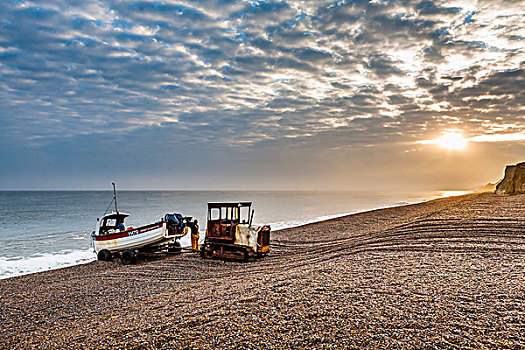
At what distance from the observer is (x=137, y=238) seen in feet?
58.6

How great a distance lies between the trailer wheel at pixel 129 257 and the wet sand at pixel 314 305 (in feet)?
10.7

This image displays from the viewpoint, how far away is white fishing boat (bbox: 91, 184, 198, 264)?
58.6 feet

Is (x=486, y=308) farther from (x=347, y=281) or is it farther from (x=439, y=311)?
(x=347, y=281)

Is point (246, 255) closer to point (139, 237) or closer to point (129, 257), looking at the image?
point (139, 237)

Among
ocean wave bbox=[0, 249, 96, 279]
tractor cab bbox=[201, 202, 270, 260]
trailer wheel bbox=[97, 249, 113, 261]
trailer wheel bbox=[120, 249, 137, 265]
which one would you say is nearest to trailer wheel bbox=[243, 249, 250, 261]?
tractor cab bbox=[201, 202, 270, 260]

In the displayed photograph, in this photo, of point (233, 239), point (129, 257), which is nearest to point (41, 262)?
point (129, 257)

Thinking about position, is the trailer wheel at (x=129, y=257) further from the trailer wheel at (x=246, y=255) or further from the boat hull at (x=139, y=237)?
the trailer wheel at (x=246, y=255)

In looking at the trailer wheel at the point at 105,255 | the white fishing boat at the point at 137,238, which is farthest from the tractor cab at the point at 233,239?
the trailer wheel at the point at 105,255

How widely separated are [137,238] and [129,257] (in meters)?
0.98

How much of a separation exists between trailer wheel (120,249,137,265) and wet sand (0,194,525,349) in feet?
10.7

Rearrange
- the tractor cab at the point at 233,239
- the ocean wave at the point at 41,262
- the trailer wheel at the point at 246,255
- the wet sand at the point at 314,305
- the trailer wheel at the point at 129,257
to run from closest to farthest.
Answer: the wet sand at the point at 314,305, the trailer wheel at the point at 246,255, the tractor cab at the point at 233,239, the trailer wheel at the point at 129,257, the ocean wave at the point at 41,262

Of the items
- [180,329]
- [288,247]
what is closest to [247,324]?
[180,329]

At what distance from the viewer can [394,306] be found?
647cm

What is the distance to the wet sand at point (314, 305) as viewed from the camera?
557 cm
